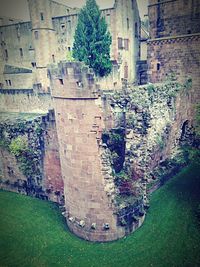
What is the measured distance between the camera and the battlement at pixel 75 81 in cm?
893

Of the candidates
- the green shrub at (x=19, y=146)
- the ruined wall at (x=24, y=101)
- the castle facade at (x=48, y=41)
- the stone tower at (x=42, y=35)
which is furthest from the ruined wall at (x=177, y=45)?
the stone tower at (x=42, y=35)

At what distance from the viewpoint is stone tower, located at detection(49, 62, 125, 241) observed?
9.19m

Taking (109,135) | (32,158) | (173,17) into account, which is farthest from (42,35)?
(109,135)

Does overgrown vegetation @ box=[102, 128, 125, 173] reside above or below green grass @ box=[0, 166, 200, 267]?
above

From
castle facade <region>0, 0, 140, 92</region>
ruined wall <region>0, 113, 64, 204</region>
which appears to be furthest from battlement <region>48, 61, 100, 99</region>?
castle facade <region>0, 0, 140, 92</region>

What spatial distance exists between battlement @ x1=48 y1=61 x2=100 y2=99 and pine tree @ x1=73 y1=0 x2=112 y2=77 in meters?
14.5

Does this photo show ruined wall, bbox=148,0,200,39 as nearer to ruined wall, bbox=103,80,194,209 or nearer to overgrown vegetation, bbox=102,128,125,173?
ruined wall, bbox=103,80,194,209

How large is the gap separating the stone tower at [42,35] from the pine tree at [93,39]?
22.1ft

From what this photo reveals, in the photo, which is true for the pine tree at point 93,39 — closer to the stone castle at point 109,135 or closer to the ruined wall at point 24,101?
the stone castle at point 109,135

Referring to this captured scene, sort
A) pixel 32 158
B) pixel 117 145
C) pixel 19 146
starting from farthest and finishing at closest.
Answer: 1. pixel 19 146
2. pixel 32 158
3. pixel 117 145

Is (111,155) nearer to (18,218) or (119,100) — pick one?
(119,100)

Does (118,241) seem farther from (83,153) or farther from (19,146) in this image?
(19,146)

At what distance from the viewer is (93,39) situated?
913 inches

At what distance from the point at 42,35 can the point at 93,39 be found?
28.8 feet
